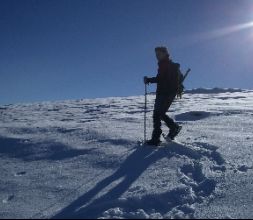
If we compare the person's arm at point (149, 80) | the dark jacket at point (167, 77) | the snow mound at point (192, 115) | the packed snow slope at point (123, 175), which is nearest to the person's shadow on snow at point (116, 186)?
the packed snow slope at point (123, 175)

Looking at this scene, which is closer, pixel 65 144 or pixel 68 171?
pixel 68 171

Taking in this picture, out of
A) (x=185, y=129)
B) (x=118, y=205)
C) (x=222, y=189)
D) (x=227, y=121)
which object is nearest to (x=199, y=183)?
(x=222, y=189)

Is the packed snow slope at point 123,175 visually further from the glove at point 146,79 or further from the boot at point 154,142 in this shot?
the glove at point 146,79

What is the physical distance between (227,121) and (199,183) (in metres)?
6.38

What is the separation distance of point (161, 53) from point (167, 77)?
516 millimetres

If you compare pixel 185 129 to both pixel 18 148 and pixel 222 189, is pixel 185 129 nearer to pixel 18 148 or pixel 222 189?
pixel 18 148

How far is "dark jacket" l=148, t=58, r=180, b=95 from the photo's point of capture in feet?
29.1

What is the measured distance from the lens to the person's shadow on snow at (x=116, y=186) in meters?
5.42

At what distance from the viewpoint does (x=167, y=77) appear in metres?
8.93

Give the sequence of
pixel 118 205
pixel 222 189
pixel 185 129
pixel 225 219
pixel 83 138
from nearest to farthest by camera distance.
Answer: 1. pixel 225 219
2. pixel 118 205
3. pixel 222 189
4. pixel 83 138
5. pixel 185 129

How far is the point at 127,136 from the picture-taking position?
32.2ft

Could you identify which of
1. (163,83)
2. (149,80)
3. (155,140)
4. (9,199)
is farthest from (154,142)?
(9,199)

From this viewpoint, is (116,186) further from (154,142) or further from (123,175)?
(154,142)

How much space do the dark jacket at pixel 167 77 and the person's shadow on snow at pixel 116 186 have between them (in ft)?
4.34
